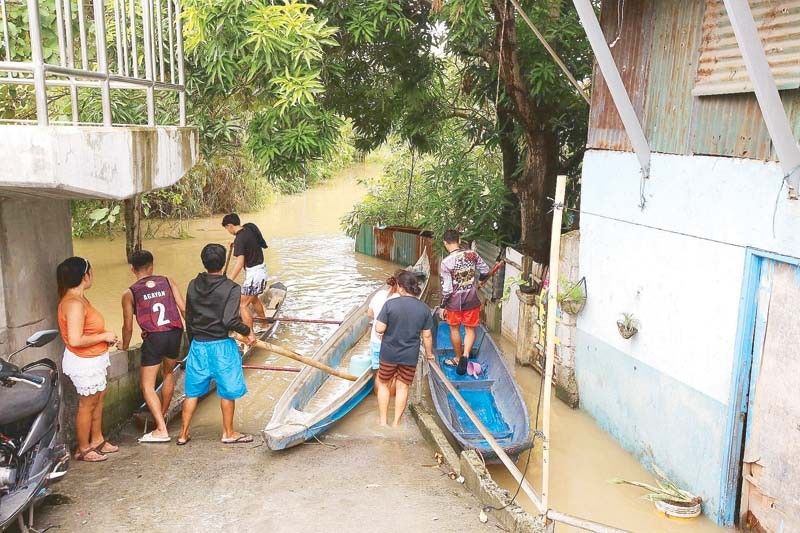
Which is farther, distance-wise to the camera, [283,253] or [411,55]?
[283,253]

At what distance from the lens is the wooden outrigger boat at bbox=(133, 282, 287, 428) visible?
600cm

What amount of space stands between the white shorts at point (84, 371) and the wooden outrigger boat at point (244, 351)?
1.04 m

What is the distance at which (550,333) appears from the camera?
3.80 m

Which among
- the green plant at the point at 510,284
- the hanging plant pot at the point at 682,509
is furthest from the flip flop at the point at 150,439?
the green plant at the point at 510,284

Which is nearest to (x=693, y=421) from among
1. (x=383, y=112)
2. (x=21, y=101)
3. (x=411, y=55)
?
(x=411, y=55)

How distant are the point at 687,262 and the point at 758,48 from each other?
1.96 m

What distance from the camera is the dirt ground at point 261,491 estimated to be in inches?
168

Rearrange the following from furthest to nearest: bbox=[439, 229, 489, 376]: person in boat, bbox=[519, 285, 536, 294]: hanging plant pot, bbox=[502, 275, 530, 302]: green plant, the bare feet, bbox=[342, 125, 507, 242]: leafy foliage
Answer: bbox=[342, 125, 507, 242]: leafy foliage < bbox=[519, 285, 536, 294]: hanging plant pot < bbox=[502, 275, 530, 302]: green plant < bbox=[439, 229, 489, 376]: person in boat < the bare feet

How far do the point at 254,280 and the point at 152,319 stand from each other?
345 centimetres

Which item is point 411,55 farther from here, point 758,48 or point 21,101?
point 758,48

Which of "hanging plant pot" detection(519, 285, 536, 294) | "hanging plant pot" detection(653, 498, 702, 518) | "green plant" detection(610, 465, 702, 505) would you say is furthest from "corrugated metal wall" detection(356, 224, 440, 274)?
"hanging plant pot" detection(653, 498, 702, 518)

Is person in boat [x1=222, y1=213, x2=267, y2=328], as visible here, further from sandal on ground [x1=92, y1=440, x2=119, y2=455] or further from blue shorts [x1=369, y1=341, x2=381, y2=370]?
sandal on ground [x1=92, y1=440, x2=119, y2=455]

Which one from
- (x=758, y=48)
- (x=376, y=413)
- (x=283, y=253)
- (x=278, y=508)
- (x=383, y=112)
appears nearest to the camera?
(x=758, y=48)

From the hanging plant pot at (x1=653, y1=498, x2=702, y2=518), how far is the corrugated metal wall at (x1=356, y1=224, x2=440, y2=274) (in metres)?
9.01
